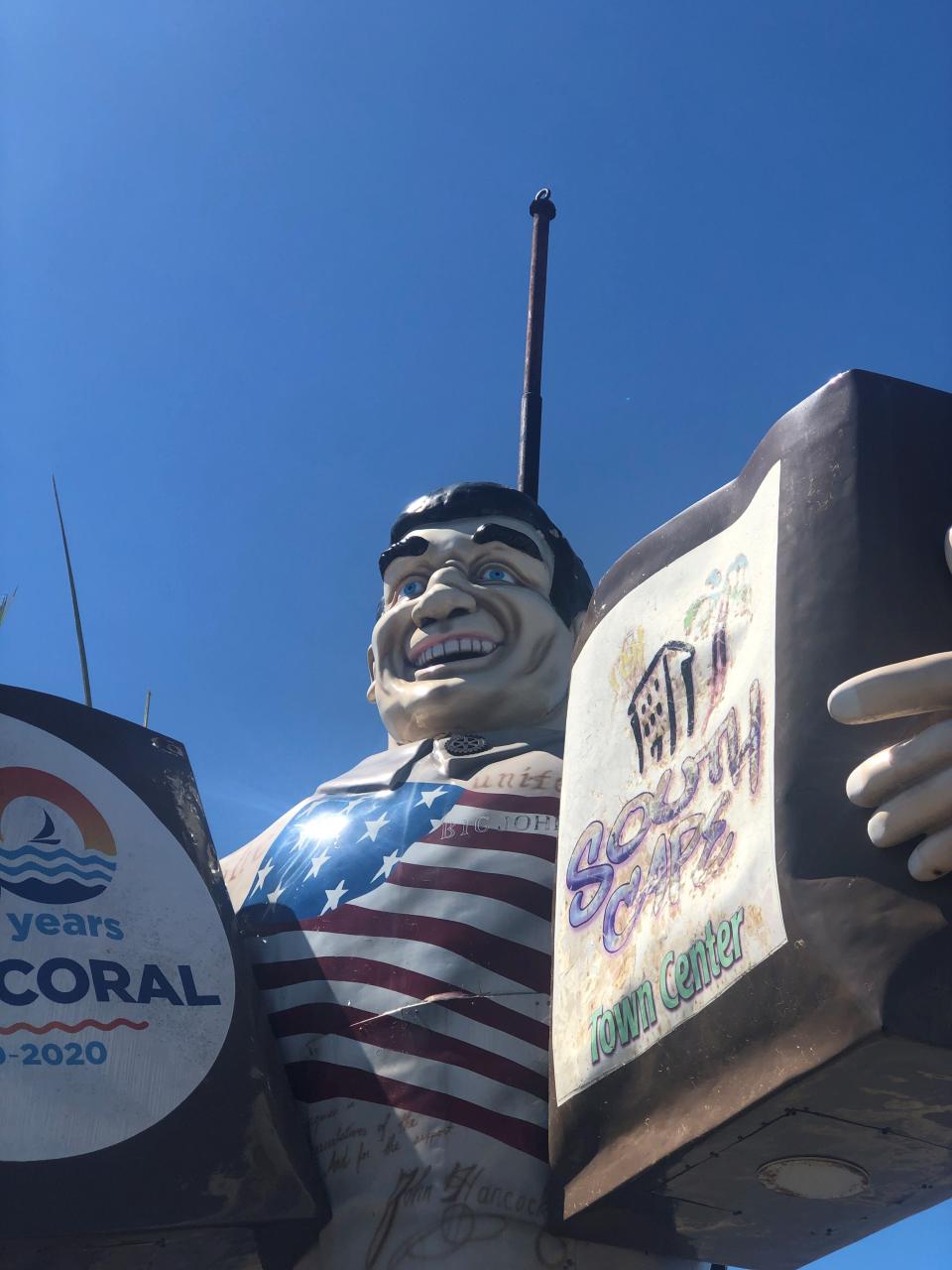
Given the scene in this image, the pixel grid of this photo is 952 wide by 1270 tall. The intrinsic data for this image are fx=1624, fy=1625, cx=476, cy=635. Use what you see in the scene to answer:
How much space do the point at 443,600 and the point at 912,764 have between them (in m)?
3.72

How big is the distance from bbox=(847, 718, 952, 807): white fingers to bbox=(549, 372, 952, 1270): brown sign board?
118 mm

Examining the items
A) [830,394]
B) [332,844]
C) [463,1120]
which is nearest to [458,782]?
[332,844]

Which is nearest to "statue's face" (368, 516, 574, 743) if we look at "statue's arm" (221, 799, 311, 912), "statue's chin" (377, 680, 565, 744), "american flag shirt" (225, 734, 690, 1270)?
"statue's chin" (377, 680, 565, 744)

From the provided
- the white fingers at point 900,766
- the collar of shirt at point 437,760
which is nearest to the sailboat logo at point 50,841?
the collar of shirt at point 437,760

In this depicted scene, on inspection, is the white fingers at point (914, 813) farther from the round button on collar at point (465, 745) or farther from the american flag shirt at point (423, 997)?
the round button on collar at point (465, 745)

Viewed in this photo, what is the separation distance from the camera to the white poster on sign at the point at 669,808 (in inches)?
190

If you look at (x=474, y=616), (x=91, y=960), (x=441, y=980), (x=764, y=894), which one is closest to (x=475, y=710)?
(x=474, y=616)

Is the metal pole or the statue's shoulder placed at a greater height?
the metal pole

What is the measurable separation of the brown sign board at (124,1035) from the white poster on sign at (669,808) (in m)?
1.15

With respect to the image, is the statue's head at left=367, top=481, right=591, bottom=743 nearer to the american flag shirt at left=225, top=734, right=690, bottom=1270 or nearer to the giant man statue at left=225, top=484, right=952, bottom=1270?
the giant man statue at left=225, top=484, right=952, bottom=1270

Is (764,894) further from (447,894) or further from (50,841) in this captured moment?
(50,841)

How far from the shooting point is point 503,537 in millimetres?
7887

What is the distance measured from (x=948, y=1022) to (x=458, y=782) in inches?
122

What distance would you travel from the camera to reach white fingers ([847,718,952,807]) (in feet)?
13.7
